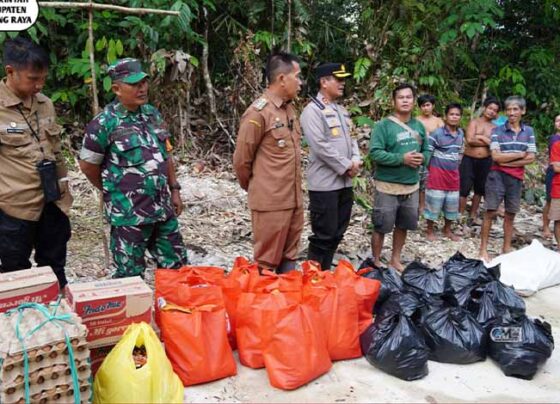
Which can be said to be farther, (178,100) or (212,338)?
(178,100)

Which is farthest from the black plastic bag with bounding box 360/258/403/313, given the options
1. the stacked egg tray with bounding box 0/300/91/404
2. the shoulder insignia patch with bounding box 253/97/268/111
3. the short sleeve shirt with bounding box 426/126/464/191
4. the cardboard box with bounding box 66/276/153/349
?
the short sleeve shirt with bounding box 426/126/464/191

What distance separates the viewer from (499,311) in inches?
135

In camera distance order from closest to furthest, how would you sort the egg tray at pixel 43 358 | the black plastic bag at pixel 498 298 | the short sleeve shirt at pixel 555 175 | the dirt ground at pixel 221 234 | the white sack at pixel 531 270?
the egg tray at pixel 43 358 → the black plastic bag at pixel 498 298 → the white sack at pixel 531 270 → the dirt ground at pixel 221 234 → the short sleeve shirt at pixel 555 175

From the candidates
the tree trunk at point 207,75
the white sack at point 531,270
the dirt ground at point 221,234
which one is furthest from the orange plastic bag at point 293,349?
the tree trunk at point 207,75

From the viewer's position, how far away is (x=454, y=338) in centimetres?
318

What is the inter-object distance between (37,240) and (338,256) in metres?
2.69

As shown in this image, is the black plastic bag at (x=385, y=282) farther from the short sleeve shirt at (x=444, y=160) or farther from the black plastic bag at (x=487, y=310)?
the short sleeve shirt at (x=444, y=160)

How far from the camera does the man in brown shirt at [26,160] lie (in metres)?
3.02

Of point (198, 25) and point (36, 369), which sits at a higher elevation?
point (198, 25)

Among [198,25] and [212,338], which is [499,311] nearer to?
[212,338]

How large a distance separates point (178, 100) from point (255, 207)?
4.09 m

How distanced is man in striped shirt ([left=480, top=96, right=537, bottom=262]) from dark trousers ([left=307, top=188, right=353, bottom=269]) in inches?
68.6

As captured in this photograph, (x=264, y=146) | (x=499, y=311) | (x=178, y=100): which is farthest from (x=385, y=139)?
(x=178, y=100)

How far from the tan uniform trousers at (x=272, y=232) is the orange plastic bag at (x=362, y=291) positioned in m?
0.57
